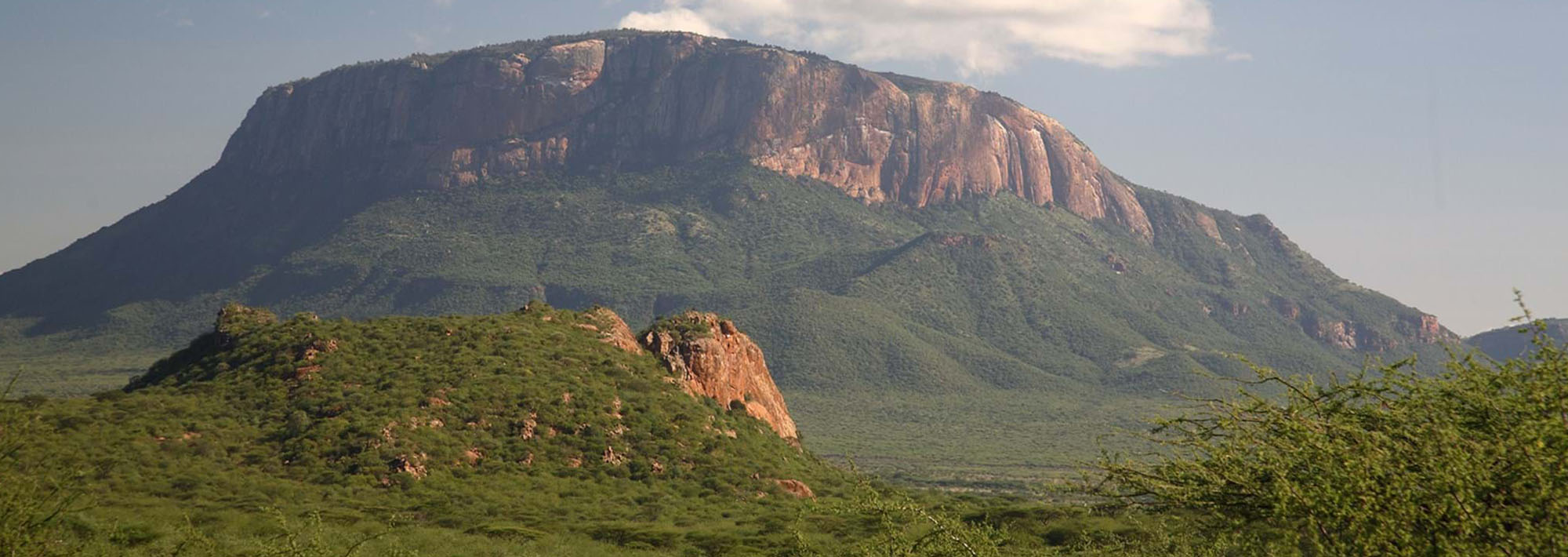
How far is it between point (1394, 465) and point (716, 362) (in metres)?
63.2

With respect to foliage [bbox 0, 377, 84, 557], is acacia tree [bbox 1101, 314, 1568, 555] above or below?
above

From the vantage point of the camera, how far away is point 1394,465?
16969 mm

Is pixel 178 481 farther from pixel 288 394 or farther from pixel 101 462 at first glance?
pixel 288 394

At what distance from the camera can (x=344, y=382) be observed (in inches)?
2537

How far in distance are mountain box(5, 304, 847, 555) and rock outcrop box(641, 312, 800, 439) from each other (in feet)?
0.65

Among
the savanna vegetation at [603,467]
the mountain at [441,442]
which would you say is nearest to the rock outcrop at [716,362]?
the mountain at [441,442]

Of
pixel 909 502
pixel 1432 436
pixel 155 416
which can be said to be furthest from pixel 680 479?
pixel 1432 436

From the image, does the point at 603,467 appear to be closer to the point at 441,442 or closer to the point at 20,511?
the point at 441,442

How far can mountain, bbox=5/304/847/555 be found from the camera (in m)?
47.8

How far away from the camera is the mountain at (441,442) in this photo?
157 feet

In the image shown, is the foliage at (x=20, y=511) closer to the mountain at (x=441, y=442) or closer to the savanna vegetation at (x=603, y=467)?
the savanna vegetation at (x=603, y=467)

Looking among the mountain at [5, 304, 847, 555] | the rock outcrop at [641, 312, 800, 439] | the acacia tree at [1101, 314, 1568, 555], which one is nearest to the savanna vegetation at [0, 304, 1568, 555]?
the acacia tree at [1101, 314, 1568, 555]

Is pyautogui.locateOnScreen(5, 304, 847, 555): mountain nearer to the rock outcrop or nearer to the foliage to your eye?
the rock outcrop

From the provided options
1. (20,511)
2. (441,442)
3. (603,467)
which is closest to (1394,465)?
(20,511)
